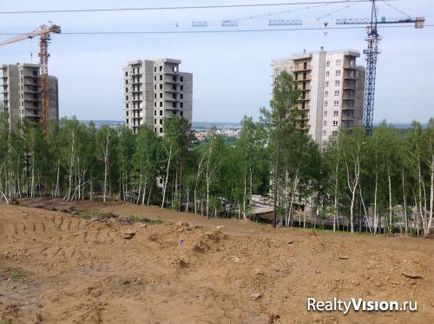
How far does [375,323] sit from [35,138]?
36.3 m

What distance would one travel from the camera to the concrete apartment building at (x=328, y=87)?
5878cm

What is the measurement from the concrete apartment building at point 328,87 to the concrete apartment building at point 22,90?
153ft

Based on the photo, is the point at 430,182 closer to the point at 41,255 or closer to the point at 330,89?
the point at 41,255

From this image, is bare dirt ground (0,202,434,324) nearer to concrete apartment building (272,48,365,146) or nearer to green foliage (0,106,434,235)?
green foliage (0,106,434,235)

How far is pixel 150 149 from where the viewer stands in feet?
124

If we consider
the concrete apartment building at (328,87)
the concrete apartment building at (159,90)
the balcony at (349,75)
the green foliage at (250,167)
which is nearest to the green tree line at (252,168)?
the green foliage at (250,167)

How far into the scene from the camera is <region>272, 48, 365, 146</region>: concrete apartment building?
58781 millimetres

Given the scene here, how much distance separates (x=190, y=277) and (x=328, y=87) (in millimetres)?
51460

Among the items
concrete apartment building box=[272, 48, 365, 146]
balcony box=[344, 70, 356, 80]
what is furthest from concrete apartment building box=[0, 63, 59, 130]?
balcony box=[344, 70, 356, 80]

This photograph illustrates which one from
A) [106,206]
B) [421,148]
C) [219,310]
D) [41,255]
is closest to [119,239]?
[41,255]

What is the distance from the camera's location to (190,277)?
46.0 ft

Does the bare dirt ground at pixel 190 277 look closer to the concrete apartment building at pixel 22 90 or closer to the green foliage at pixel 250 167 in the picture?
the green foliage at pixel 250 167

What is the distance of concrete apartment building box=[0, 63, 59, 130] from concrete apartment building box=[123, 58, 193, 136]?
1809 cm

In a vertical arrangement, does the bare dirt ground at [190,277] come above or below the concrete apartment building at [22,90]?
below
